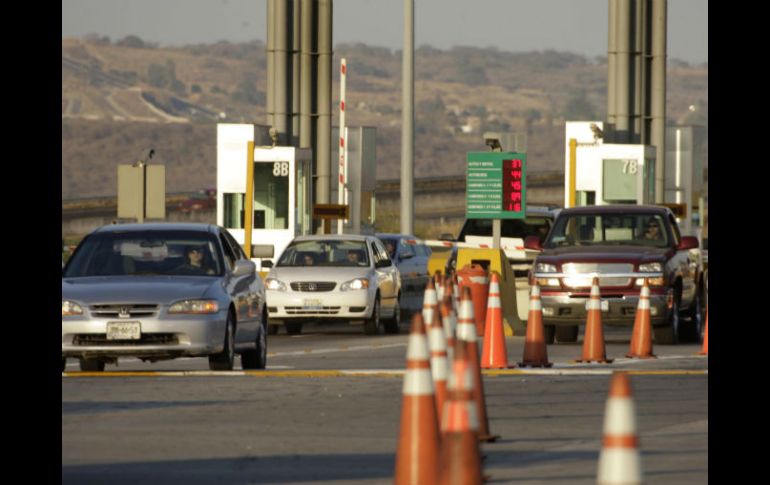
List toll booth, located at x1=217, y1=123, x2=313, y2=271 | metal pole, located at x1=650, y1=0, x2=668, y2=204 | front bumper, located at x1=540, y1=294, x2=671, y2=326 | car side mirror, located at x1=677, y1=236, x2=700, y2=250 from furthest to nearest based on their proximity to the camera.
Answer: metal pole, located at x1=650, y1=0, x2=668, y2=204 → toll booth, located at x1=217, y1=123, x2=313, y2=271 → car side mirror, located at x1=677, y1=236, x2=700, y2=250 → front bumper, located at x1=540, y1=294, x2=671, y2=326

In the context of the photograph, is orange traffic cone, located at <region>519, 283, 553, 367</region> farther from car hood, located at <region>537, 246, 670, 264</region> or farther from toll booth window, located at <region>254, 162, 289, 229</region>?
toll booth window, located at <region>254, 162, 289, 229</region>

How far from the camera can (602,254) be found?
27375 mm

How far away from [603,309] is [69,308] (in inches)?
366

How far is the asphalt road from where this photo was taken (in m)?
12.2

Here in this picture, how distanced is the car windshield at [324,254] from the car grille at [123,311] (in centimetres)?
1197

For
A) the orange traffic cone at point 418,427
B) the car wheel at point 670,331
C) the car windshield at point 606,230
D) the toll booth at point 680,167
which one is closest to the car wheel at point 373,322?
the car windshield at point 606,230

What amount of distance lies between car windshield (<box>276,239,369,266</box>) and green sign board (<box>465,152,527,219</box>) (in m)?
3.31

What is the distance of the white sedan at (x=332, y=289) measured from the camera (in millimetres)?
30734

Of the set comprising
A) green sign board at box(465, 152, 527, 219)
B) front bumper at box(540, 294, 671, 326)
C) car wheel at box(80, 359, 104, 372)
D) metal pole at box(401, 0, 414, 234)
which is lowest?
car wheel at box(80, 359, 104, 372)

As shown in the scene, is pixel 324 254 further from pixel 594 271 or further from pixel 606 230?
pixel 594 271

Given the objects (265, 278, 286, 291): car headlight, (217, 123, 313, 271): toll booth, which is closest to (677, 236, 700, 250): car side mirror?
(265, 278, 286, 291): car headlight

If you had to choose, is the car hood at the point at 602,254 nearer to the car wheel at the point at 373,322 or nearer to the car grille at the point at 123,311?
the car wheel at the point at 373,322
